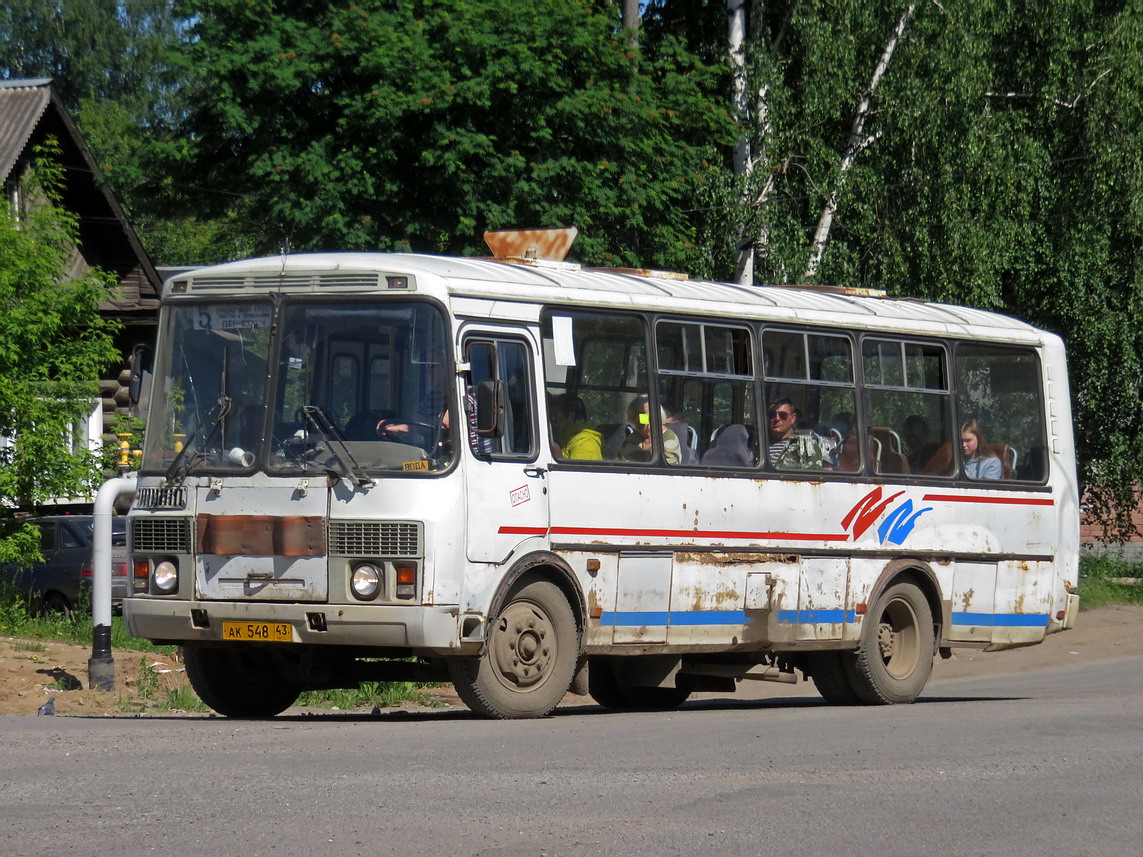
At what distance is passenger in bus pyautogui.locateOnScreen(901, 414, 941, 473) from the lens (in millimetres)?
14758

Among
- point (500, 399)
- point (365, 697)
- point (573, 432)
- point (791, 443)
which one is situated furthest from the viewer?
point (365, 697)

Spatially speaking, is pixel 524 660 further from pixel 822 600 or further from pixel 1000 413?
pixel 1000 413

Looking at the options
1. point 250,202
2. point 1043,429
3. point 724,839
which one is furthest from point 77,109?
point 724,839

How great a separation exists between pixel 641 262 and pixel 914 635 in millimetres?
11811

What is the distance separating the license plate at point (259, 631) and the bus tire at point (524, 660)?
1031 mm

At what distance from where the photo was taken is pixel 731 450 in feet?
43.5

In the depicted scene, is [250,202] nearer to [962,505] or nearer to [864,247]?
[864,247]

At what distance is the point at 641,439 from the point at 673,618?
4.12 ft

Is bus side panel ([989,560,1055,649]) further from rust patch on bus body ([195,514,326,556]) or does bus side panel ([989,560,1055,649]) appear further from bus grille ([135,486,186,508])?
bus grille ([135,486,186,508])

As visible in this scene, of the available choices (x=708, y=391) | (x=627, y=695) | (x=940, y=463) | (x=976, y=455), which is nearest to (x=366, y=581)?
(x=708, y=391)

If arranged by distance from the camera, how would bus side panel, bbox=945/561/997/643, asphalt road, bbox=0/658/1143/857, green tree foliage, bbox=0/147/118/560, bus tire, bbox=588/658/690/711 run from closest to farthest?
asphalt road, bbox=0/658/1143/857
bus side panel, bbox=945/561/997/643
bus tire, bbox=588/658/690/711
green tree foliage, bbox=0/147/118/560

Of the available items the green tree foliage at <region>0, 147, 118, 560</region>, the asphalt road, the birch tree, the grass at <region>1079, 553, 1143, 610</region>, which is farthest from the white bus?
the grass at <region>1079, 553, 1143, 610</region>

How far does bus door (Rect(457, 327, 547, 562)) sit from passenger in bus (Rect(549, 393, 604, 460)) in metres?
0.22

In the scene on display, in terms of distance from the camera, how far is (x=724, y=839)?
6.94m
